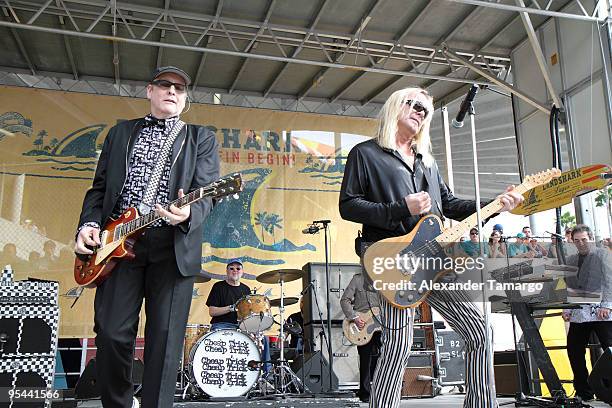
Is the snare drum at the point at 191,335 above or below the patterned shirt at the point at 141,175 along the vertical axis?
below

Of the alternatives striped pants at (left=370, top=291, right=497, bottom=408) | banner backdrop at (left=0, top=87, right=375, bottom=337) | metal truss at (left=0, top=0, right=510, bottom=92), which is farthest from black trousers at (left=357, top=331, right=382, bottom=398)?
metal truss at (left=0, top=0, right=510, bottom=92)

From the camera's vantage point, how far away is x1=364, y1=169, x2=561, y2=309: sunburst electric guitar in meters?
2.61

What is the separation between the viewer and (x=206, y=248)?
455 inches

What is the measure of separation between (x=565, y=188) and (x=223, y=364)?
5.45 m

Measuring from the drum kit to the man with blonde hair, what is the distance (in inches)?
178

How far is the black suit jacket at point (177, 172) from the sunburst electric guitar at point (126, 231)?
6 cm

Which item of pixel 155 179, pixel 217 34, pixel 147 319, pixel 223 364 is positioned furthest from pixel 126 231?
pixel 217 34

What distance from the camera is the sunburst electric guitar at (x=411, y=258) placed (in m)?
2.61

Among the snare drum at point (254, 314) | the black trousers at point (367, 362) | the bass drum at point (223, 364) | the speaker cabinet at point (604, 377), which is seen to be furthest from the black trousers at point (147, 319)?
the black trousers at point (367, 362)

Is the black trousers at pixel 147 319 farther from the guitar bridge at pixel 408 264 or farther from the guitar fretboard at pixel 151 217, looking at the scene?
the guitar bridge at pixel 408 264

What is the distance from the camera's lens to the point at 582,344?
21.2ft

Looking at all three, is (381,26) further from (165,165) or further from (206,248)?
(165,165)

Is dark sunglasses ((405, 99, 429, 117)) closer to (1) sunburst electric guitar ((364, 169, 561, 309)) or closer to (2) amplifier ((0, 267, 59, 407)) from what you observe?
(1) sunburst electric guitar ((364, 169, 561, 309))

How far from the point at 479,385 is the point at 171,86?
78.4 inches
